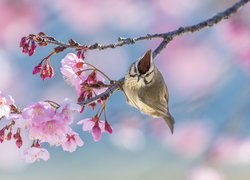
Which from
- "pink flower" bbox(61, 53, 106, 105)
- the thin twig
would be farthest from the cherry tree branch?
"pink flower" bbox(61, 53, 106, 105)

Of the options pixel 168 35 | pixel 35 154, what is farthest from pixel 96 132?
pixel 168 35

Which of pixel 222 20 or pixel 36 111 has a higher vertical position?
pixel 222 20

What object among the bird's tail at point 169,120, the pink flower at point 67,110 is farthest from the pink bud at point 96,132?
the bird's tail at point 169,120

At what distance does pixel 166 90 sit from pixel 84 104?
0.28 metres

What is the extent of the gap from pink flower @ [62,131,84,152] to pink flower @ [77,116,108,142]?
84 mm

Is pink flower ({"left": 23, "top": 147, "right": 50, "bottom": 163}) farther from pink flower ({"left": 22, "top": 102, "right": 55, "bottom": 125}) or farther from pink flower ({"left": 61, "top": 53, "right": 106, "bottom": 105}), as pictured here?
pink flower ({"left": 61, "top": 53, "right": 106, "bottom": 105})

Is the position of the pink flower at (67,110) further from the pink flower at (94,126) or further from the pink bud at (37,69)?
the pink bud at (37,69)

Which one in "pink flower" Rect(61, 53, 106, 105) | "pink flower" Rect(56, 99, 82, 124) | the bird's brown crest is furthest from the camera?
"pink flower" Rect(61, 53, 106, 105)

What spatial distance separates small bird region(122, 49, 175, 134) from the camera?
1815 mm

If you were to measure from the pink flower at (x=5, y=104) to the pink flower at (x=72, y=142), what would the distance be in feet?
0.85

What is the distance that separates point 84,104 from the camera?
200 cm

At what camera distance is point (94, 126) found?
2.15 m

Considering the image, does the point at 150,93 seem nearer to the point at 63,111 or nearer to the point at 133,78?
the point at 133,78

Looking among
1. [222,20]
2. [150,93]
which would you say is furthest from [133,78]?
[222,20]
